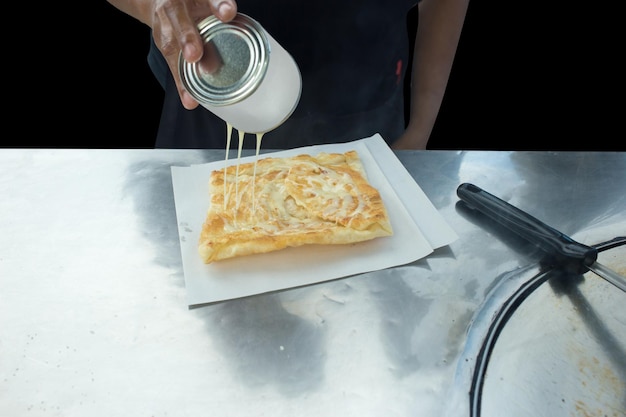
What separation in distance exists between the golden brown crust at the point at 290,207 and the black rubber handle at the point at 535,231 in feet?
0.76

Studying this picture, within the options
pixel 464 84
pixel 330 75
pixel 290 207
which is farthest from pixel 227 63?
pixel 464 84

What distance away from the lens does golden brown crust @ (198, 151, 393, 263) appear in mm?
1249

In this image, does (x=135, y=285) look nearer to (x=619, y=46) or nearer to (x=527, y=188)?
(x=527, y=188)

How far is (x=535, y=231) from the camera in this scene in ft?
4.15

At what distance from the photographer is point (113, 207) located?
1374mm

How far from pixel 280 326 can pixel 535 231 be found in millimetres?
617

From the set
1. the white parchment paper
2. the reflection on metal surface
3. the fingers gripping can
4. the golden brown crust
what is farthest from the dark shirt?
the reflection on metal surface

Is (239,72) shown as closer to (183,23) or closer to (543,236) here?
(183,23)

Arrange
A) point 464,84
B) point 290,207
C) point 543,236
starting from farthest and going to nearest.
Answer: point 464,84 < point 290,207 < point 543,236

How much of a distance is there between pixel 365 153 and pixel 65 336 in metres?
0.91

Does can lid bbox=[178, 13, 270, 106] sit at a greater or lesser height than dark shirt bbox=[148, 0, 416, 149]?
greater

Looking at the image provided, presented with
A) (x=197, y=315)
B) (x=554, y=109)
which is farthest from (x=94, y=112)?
(x=554, y=109)

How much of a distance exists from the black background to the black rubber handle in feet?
6.60

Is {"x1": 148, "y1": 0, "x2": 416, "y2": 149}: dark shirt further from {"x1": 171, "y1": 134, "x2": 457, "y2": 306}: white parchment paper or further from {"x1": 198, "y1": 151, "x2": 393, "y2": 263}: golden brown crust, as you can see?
{"x1": 171, "y1": 134, "x2": 457, "y2": 306}: white parchment paper
